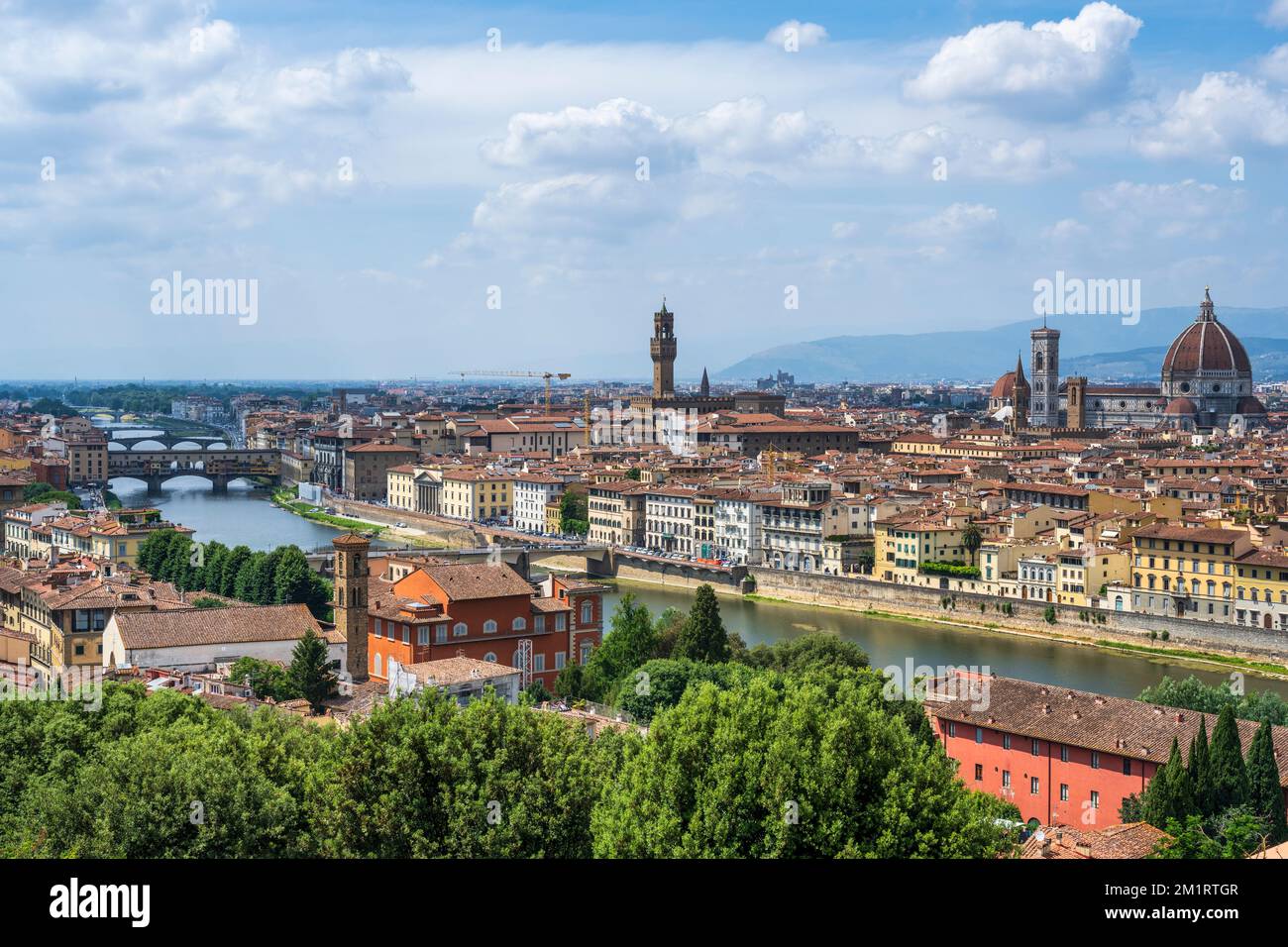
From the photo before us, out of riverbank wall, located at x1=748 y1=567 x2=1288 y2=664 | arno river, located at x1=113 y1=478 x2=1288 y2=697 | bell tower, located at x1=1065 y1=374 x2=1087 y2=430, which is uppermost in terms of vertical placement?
bell tower, located at x1=1065 y1=374 x2=1087 y2=430

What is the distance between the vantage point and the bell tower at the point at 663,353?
43625 millimetres

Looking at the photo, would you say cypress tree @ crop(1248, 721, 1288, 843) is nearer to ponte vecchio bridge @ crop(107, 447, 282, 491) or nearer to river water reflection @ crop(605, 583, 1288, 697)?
river water reflection @ crop(605, 583, 1288, 697)

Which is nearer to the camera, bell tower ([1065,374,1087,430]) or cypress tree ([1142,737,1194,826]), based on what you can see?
cypress tree ([1142,737,1194,826])

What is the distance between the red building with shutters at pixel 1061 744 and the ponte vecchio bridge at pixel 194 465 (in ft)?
105

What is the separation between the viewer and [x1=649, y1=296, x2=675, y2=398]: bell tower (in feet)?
143

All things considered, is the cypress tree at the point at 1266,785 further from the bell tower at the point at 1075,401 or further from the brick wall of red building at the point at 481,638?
the bell tower at the point at 1075,401

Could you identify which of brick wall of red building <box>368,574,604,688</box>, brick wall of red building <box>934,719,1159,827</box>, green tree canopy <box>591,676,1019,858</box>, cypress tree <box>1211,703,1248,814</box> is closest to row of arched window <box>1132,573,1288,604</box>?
brick wall of red building <box>368,574,604,688</box>

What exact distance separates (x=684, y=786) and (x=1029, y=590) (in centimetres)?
1274

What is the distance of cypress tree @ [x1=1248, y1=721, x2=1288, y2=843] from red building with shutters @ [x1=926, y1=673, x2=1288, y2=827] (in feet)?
1.29

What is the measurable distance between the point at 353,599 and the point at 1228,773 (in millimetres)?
5832

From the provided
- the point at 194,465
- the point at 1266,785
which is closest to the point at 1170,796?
the point at 1266,785

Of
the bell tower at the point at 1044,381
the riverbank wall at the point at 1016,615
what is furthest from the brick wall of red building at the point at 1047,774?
the bell tower at the point at 1044,381

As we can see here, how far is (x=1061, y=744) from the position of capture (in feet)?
25.9
